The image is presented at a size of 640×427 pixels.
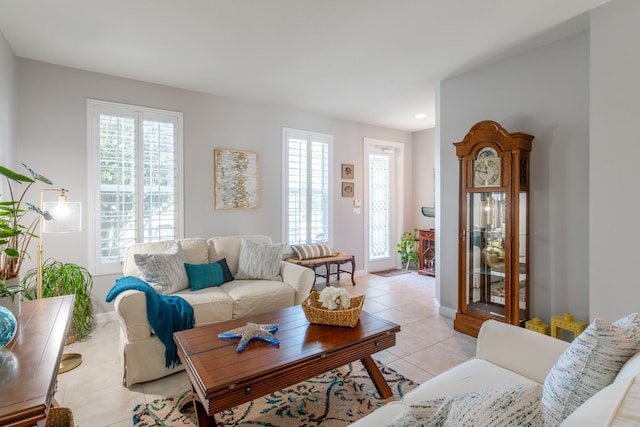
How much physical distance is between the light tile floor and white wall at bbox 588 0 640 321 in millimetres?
1128

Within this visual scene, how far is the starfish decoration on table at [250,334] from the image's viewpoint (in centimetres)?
188

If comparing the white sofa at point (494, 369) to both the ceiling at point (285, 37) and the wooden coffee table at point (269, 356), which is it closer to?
the wooden coffee table at point (269, 356)

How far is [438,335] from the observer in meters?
3.17

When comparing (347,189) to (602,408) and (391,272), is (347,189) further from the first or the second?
(602,408)

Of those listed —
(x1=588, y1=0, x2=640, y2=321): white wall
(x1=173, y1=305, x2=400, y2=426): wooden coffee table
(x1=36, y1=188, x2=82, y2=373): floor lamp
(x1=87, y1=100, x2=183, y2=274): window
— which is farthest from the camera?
(x1=87, y1=100, x2=183, y2=274): window

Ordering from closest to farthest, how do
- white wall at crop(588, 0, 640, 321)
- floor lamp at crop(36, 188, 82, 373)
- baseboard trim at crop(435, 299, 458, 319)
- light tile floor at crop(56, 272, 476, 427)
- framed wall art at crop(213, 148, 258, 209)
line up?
light tile floor at crop(56, 272, 476, 427)
white wall at crop(588, 0, 640, 321)
floor lamp at crop(36, 188, 82, 373)
baseboard trim at crop(435, 299, 458, 319)
framed wall art at crop(213, 148, 258, 209)

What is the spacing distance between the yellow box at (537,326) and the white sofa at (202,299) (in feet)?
6.44

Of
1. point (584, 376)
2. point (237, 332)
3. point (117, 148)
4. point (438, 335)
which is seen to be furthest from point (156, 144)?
point (584, 376)

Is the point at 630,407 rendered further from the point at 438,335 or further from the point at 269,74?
the point at 269,74

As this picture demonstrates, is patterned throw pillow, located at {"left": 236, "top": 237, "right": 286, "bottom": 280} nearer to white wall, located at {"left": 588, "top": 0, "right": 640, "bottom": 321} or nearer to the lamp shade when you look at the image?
the lamp shade

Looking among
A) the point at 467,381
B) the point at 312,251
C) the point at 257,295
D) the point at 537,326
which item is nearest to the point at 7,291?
the point at 257,295

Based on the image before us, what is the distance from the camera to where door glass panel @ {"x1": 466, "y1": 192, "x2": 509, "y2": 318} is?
3041 millimetres

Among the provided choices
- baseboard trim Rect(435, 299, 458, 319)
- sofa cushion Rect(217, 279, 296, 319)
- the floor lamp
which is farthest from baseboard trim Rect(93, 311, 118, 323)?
baseboard trim Rect(435, 299, 458, 319)

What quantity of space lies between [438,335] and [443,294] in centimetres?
74
